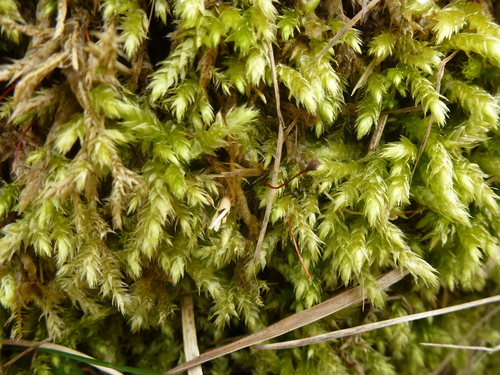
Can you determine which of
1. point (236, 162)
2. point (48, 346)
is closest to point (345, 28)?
point (236, 162)

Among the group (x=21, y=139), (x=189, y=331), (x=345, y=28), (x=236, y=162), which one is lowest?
(x=189, y=331)

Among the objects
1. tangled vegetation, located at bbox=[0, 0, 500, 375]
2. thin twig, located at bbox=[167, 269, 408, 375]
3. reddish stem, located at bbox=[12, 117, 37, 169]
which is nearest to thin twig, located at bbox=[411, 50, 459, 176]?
tangled vegetation, located at bbox=[0, 0, 500, 375]

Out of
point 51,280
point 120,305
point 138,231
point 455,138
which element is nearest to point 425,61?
point 455,138

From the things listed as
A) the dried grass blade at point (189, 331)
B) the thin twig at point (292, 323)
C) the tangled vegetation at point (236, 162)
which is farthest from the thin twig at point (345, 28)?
the dried grass blade at point (189, 331)

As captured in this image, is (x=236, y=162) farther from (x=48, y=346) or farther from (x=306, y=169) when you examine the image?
(x=48, y=346)

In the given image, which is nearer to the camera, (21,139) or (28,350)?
(21,139)

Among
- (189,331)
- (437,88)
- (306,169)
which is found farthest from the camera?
(189,331)
